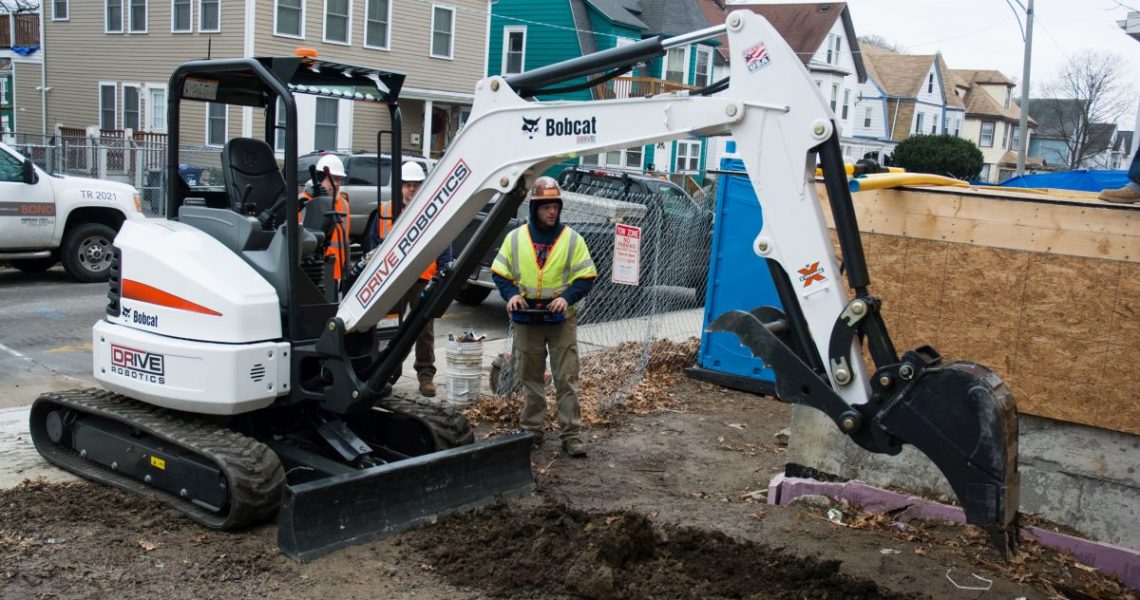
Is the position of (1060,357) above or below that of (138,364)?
above

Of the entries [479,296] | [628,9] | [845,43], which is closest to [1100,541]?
[479,296]

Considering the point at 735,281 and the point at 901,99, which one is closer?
the point at 735,281

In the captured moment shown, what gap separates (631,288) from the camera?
1123cm

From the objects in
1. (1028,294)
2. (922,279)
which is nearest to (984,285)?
(1028,294)

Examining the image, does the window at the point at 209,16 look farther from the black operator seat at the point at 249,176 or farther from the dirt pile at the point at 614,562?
the dirt pile at the point at 614,562

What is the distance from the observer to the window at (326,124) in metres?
25.5

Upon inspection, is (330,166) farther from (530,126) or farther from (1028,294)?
(1028,294)

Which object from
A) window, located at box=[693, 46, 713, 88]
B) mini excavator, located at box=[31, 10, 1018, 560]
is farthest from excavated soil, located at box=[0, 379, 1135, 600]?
window, located at box=[693, 46, 713, 88]

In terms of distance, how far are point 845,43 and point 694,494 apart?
4762 cm

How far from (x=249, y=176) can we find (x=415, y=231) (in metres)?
1.28

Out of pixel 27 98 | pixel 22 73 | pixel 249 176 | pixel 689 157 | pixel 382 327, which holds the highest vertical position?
pixel 22 73

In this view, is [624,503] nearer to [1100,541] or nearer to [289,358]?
[289,358]

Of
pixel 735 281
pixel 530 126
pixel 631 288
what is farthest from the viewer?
pixel 631 288

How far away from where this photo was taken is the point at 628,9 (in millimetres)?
37156
